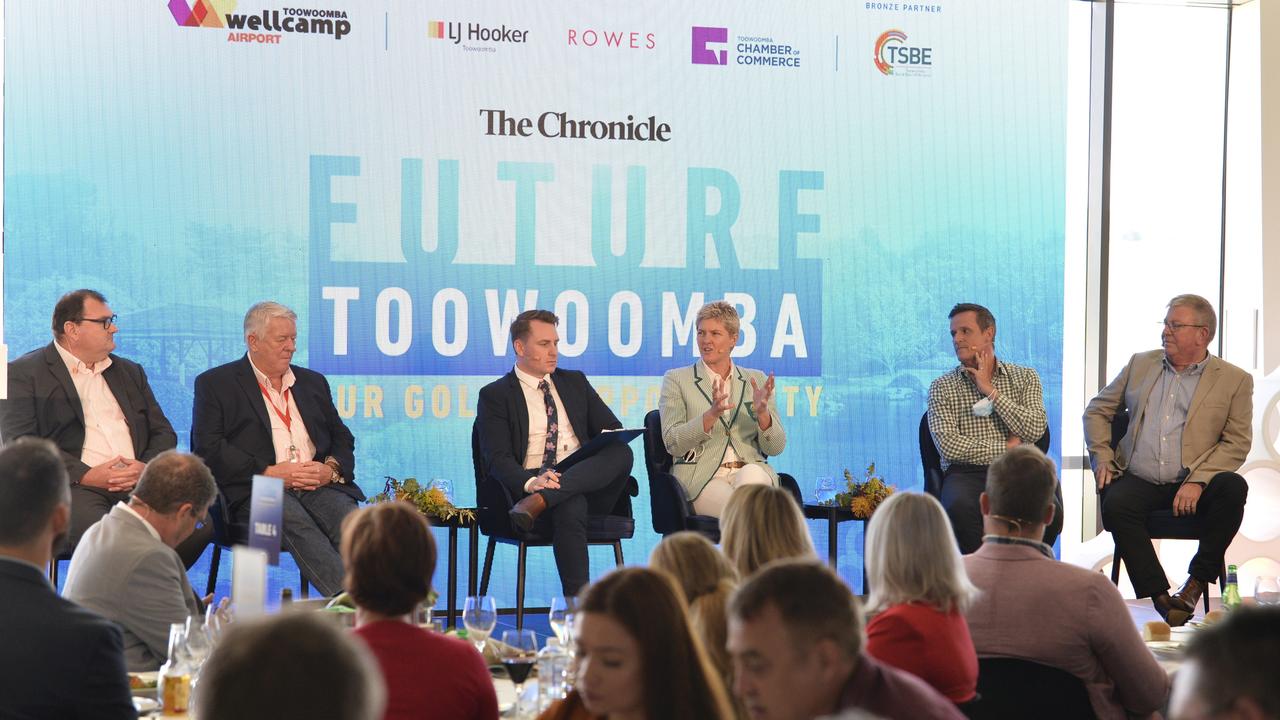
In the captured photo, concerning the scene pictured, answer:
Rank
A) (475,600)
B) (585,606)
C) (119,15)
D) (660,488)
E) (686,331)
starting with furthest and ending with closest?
1. (686,331)
2. (119,15)
3. (660,488)
4. (475,600)
5. (585,606)

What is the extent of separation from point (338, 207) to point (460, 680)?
178 inches

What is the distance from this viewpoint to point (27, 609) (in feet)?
7.61

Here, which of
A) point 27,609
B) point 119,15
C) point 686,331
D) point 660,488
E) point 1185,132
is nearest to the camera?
point 27,609

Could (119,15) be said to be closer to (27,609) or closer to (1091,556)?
(27,609)

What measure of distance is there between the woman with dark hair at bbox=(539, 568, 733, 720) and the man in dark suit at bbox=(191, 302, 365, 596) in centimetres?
366

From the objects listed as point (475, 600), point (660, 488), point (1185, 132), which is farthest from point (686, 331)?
point (475, 600)

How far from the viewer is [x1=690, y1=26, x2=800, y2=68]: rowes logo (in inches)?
272

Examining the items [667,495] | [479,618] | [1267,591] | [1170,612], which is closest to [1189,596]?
[1170,612]

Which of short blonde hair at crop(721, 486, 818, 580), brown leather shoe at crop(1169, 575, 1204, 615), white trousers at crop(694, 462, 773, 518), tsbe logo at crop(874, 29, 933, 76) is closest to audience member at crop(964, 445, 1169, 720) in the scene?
short blonde hair at crop(721, 486, 818, 580)

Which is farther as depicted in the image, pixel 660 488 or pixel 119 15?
pixel 119 15

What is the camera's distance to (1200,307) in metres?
6.17

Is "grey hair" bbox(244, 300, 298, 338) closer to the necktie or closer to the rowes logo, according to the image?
the necktie

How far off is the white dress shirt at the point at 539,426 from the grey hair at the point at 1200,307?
2.70 m

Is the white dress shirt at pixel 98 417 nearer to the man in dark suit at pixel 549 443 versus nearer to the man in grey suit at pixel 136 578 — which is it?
the man in dark suit at pixel 549 443
